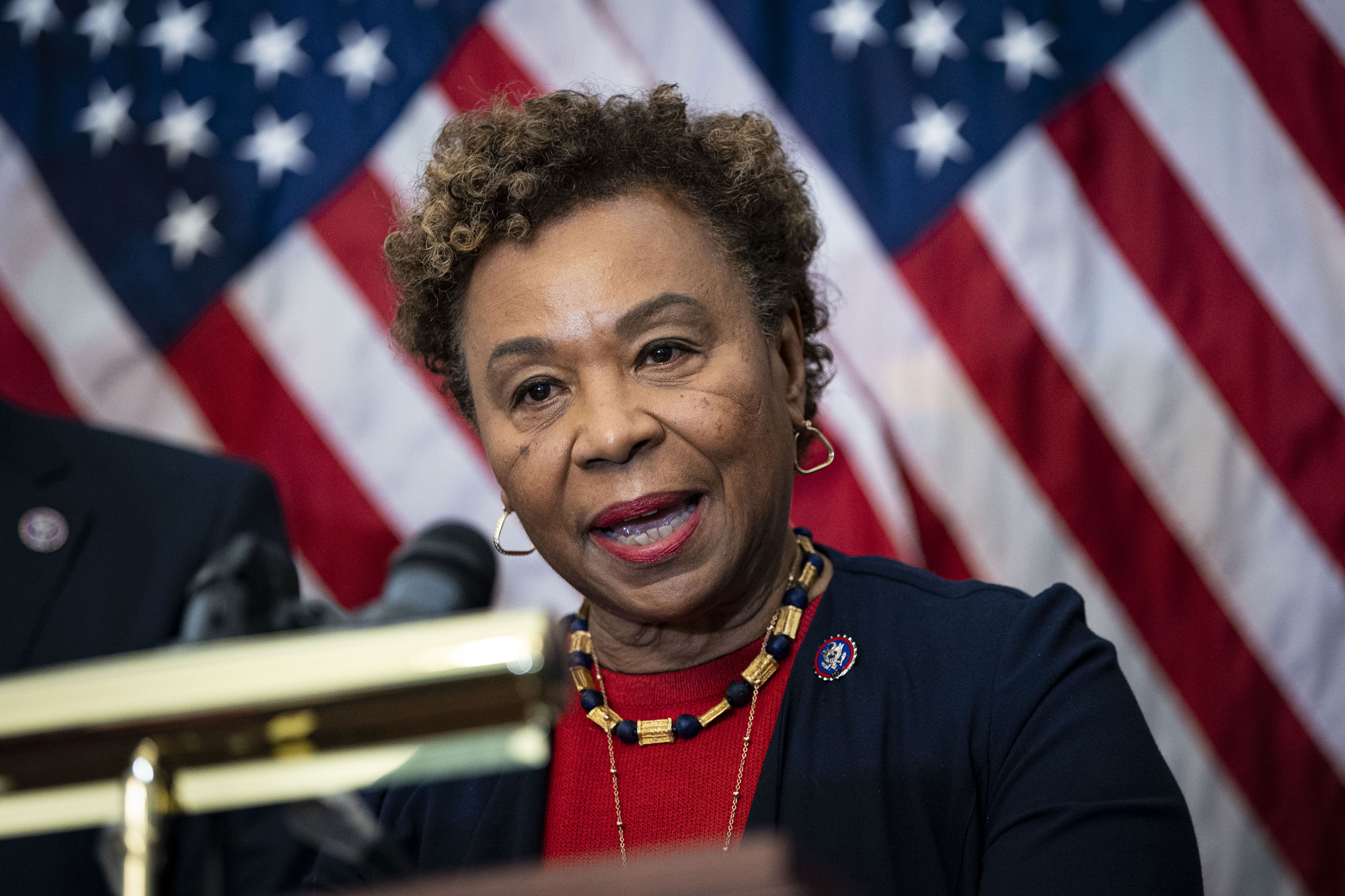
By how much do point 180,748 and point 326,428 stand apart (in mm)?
2478

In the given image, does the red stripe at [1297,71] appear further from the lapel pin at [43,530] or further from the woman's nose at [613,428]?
the lapel pin at [43,530]

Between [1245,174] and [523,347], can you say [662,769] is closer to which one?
[523,347]

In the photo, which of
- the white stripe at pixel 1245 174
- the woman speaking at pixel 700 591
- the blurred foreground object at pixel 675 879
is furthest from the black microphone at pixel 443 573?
the blurred foreground object at pixel 675 879

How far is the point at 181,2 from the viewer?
3.11 m

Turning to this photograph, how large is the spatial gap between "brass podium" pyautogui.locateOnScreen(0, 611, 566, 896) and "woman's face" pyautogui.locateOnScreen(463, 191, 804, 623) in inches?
30.9

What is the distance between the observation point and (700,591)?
139 centimetres

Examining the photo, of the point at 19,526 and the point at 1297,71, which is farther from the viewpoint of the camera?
the point at 1297,71

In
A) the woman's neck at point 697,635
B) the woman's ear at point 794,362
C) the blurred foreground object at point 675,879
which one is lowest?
the woman's neck at point 697,635

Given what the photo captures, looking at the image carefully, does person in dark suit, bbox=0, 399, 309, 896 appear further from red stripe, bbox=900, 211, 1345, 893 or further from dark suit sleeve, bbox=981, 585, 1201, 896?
red stripe, bbox=900, 211, 1345, 893

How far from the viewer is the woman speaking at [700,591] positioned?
1.31 metres

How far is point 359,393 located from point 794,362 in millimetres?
1636

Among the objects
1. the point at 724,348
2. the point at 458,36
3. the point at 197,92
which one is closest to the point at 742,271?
the point at 724,348

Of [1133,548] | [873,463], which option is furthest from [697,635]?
[1133,548]

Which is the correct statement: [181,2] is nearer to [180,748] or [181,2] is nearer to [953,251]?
[953,251]
